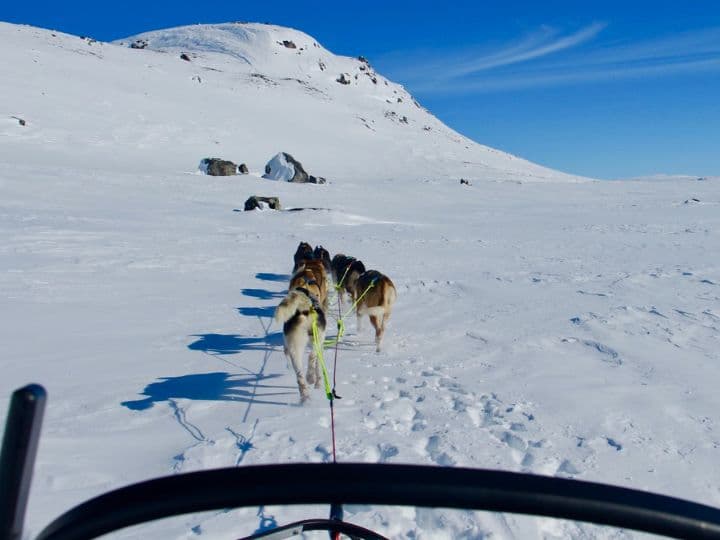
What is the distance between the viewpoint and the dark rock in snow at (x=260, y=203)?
59.3 feet

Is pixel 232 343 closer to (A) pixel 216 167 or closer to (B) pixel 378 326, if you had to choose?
(B) pixel 378 326

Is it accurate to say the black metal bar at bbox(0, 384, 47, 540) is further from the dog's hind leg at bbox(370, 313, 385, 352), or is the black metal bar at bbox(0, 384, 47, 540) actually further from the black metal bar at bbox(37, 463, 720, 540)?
the dog's hind leg at bbox(370, 313, 385, 352)

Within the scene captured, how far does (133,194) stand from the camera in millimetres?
19469

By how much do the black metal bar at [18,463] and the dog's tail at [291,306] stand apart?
12.2ft

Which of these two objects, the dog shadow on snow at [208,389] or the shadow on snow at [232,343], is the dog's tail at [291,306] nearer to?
the dog shadow on snow at [208,389]

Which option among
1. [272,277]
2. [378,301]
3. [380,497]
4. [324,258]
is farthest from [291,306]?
[272,277]

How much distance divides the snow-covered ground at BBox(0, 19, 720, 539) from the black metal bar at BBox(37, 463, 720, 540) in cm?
213

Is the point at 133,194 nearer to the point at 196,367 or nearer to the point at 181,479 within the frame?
the point at 196,367

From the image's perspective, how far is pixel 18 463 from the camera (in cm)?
79

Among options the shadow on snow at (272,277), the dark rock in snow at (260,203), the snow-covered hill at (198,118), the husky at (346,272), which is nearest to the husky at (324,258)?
the husky at (346,272)

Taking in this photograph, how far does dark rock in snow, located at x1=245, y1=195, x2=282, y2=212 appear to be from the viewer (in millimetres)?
18078

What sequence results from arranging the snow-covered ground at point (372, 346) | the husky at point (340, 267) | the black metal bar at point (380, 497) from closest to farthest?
the black metal bar at point (380, 497), the snow-covered ground at point (372, 346), the husky at point (340, 267)

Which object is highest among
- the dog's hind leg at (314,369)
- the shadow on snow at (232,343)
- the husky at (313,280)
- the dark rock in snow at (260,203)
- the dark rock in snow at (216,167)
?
the dark rock in snow at (216,167)

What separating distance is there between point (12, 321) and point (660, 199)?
25.3 m
